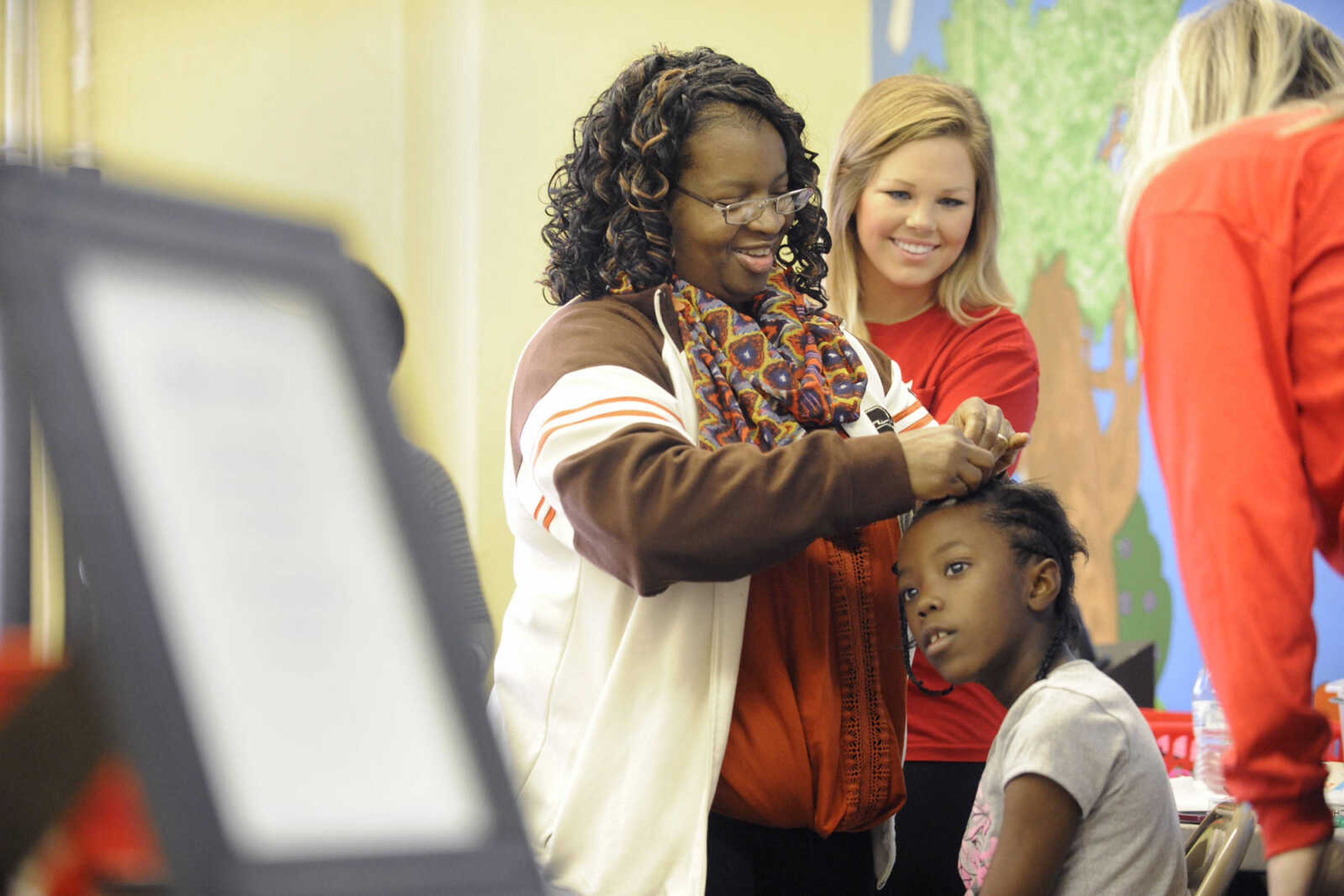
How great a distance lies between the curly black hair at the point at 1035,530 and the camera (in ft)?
5.66

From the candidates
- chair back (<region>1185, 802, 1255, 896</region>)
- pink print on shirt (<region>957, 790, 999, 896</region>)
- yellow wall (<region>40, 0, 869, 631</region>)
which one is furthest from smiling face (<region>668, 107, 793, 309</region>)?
yellow wall (<region>40, 0, 869, 631</region>)

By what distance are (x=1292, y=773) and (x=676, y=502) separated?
57 centimetres

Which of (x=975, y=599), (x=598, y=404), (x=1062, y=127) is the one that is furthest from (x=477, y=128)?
(x=598, y=404)

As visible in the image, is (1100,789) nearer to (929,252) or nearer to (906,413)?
(906,413)

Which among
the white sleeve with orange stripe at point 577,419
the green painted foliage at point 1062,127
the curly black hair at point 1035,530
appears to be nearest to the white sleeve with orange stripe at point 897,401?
the curly black hair at point 1035,530

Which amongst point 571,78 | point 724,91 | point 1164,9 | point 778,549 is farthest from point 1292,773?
point 571,78

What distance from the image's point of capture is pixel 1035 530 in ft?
5.74

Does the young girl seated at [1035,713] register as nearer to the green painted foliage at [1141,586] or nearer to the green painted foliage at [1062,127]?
the green painted foliage at [1141,586]

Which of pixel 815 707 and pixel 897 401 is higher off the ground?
pixel 897 401

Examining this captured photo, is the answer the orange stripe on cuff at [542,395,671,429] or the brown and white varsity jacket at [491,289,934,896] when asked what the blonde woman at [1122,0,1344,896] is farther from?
the orange stripe on cuff at [542,395,671,429]

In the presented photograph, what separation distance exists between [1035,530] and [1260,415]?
0.63m

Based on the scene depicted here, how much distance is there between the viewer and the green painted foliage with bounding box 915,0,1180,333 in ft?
13.2

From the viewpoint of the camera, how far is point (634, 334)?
1.49 meters

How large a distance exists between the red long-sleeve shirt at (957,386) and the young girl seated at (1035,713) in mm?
102
